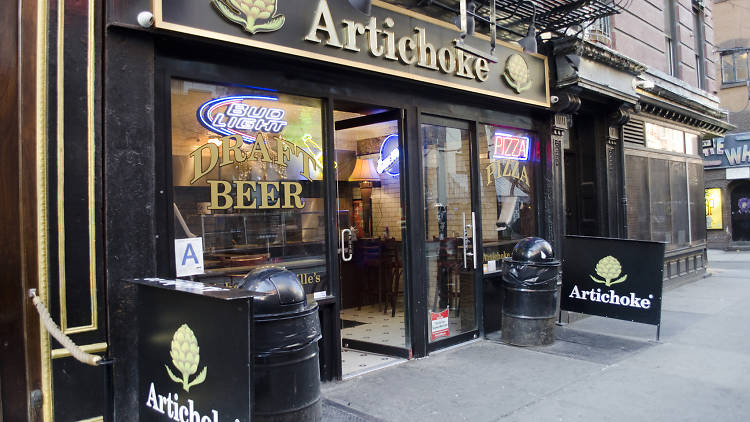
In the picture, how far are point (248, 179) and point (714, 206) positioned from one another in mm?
23837

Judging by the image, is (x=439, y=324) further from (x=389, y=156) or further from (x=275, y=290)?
(x=275, y=290)

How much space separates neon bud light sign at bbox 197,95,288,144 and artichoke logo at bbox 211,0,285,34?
0.67 meters

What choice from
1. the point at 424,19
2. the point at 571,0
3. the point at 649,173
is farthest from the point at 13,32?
the point at 649,173

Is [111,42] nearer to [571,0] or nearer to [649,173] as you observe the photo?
[571,0]

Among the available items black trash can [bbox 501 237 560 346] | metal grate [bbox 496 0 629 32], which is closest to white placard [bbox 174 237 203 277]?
black trash can [bbox 501 237 560 346]

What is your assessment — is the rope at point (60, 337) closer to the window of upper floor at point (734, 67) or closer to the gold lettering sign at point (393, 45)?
the gold lettering sign at point (393, 45)

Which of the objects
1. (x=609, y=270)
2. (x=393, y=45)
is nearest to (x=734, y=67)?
(x=609, y=270)

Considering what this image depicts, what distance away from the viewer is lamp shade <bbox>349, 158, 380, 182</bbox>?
966 centimetres

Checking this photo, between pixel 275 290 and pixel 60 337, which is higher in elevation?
pixel 275 290

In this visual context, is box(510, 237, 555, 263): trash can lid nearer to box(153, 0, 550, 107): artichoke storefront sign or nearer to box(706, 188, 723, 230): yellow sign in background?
box(153, 0, 550, 107): artichoke storefront sign

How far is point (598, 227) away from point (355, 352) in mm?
5433

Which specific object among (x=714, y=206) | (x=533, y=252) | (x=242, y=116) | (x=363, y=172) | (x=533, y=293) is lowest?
(x=533, y=293)

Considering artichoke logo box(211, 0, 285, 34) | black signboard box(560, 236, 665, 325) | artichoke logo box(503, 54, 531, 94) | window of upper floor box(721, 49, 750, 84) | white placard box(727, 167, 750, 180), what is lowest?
black signboard box(560, 236, 665, 325)

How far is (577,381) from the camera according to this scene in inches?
207
